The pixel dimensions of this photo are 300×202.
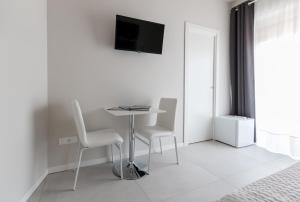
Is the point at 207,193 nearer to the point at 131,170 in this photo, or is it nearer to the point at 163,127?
A: the point at 131,170

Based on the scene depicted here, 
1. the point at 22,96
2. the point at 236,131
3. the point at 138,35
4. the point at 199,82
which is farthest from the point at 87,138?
the point at 236,131

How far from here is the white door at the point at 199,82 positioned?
3.02m

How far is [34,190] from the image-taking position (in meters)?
1.71

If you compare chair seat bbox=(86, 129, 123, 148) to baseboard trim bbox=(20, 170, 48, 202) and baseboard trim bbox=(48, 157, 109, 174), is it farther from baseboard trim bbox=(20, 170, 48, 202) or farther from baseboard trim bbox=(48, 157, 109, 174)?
baseboard trim bbox=(20, 170, 48, 202)

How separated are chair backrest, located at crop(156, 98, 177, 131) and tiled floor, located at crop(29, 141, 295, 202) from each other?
1.65ft

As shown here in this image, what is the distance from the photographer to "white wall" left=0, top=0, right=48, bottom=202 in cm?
127

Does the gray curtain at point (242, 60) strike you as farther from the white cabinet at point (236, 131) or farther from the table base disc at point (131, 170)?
the table base disc at point (131, 170)

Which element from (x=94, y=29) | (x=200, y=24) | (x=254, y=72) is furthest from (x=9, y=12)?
(x=254, y=72)

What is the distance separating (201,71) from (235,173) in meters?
1.83

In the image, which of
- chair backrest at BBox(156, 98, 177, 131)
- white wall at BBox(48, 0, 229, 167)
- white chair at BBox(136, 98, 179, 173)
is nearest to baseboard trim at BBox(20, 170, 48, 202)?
white wall at BBox(48, 0, 229, 167)

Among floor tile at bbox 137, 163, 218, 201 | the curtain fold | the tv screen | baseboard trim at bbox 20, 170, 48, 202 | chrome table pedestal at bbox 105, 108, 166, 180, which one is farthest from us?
the curtain fold

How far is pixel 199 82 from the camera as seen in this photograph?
3.21 meters

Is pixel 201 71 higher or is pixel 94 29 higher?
pixel 94 29

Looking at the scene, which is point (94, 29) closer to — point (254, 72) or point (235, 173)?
point (235, 173)
